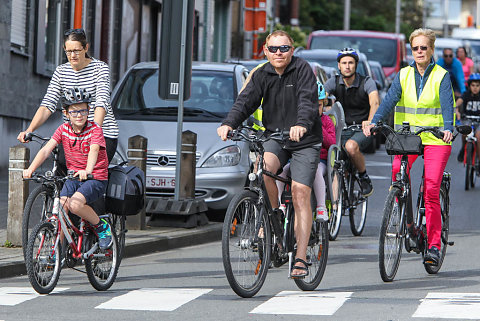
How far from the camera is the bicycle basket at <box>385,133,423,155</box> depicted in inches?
372

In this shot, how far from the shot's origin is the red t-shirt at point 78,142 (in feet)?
28.4

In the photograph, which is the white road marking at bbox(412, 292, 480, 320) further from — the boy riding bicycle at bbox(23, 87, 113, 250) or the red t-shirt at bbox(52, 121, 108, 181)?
the red t-shirt at bbox(52, 121, 108, 181)

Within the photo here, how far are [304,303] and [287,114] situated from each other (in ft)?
4.51

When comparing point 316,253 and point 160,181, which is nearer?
point 316,253

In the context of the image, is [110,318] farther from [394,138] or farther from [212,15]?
[212,15]

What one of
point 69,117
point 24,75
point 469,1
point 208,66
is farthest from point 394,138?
point 469,1

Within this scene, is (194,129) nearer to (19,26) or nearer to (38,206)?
(38,206)

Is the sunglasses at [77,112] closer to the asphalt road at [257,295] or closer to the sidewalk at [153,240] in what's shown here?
the asphalt road at [257,295]

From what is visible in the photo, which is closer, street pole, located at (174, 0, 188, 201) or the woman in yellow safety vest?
the woman in yellow safety vest

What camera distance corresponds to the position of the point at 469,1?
451 ft

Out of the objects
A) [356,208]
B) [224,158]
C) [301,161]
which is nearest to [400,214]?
[301,161]

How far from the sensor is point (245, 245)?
27.0 feet

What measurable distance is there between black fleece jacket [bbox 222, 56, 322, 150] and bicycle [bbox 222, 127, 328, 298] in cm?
20

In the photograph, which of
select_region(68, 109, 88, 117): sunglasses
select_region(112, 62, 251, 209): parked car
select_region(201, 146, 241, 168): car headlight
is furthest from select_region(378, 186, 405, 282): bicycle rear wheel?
select_region(201, 146, 241, 168): car headlight
